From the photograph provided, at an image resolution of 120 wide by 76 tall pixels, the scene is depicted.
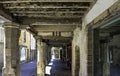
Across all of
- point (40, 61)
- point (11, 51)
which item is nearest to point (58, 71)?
point (40, 61)

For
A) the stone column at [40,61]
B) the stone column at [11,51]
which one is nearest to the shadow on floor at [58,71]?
the stone column at [40,61]

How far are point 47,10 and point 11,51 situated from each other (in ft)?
6.07

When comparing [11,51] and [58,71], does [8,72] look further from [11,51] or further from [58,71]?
[58,71]

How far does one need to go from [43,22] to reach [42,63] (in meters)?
7.71

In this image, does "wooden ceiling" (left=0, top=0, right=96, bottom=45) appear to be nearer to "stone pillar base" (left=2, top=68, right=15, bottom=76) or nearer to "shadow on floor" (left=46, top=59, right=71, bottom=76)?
"stone pillar base" (left=2, top=68, right=15, bottom=76)

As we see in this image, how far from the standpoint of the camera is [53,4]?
5484 mm

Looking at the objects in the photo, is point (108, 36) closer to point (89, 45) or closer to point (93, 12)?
point (89, 45)

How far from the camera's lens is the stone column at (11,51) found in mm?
7001

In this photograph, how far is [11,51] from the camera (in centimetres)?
707

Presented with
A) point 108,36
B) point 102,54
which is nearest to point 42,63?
point 102,54

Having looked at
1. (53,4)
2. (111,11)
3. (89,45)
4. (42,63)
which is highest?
(53,4)

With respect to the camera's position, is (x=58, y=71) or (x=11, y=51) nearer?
(x=11, y=51)

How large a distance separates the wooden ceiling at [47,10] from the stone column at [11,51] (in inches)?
13.5

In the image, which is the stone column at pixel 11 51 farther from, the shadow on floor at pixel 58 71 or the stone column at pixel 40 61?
the shadow on floor at pixel 58 71
